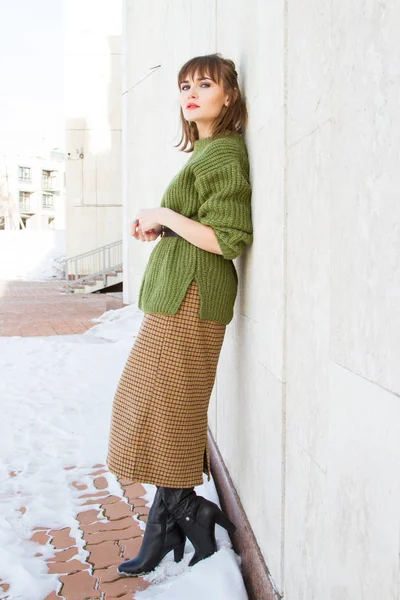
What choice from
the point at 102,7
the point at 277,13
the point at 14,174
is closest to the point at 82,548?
the point at 277,13

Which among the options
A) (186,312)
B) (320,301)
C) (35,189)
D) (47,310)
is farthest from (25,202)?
(320,301)

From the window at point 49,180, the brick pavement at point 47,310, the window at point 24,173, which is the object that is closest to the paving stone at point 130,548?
the brick pavement at point 47,310

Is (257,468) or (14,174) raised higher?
(14,174)

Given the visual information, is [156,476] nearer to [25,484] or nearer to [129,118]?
[25,484]

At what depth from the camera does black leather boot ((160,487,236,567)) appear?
195cm

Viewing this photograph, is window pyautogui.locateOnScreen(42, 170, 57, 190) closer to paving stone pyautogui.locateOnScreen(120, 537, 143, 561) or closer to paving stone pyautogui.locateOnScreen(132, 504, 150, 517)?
paving stone pyautogui.locateOnScreen(132, 504, 150, 517)

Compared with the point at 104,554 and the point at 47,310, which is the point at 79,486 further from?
the point at 47,310

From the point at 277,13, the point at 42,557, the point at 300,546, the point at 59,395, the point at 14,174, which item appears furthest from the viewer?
the point at 14,174

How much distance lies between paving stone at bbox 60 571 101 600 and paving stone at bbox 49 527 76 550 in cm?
23

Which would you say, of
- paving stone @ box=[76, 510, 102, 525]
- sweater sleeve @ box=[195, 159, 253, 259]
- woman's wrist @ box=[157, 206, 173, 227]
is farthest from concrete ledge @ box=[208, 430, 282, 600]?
woman's wrist @ box=[157, 206, 173, 227]

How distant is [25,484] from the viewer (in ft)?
9.50

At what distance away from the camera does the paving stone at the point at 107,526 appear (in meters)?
2.41

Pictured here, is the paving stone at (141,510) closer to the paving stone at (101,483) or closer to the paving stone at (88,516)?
the paving stone at (88,516)

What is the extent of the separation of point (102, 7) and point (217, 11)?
14.3 m
